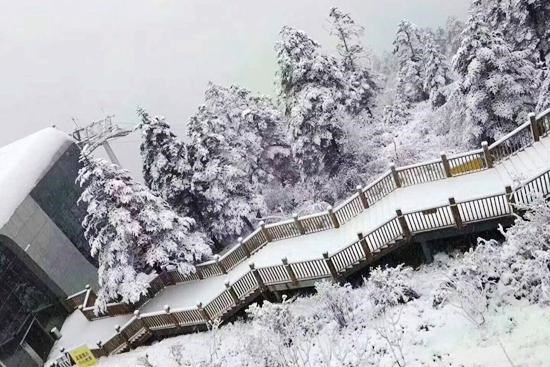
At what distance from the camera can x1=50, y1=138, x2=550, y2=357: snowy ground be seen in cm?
1680

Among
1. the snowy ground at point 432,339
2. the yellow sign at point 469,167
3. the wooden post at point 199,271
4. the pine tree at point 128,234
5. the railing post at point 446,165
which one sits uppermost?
the pine tree at point 128,234

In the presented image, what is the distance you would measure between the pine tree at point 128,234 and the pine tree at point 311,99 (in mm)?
8084

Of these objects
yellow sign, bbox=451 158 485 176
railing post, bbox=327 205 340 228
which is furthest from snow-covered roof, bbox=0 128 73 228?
yellow sign, bbox=451 158 485 176

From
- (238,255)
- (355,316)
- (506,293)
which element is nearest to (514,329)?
(506,293)

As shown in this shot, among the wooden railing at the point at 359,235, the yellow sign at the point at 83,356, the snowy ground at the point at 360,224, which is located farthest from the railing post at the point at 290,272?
the yellow sign at the point at 83,356

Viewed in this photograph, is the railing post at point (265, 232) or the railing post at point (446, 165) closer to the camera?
the railing post at point (446, 165)

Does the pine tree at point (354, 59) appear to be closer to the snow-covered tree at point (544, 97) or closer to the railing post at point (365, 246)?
the snow-covered tree at point (544, 97)

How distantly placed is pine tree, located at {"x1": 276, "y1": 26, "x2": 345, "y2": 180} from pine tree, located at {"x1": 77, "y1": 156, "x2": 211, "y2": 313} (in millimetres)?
8084

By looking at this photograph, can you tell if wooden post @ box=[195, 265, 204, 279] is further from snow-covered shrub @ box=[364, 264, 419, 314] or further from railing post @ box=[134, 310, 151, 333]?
snow-covered shrub @ box=[364, 264, 419, 314]

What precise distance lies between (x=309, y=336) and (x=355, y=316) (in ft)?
6.23

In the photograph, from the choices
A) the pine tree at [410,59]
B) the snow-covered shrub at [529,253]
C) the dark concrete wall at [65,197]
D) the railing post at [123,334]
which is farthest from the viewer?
the pine tree at [410,59]

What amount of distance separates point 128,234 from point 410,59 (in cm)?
3682

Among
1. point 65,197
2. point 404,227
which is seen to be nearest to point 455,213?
point 404,227

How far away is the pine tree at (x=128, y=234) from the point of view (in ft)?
70.5
